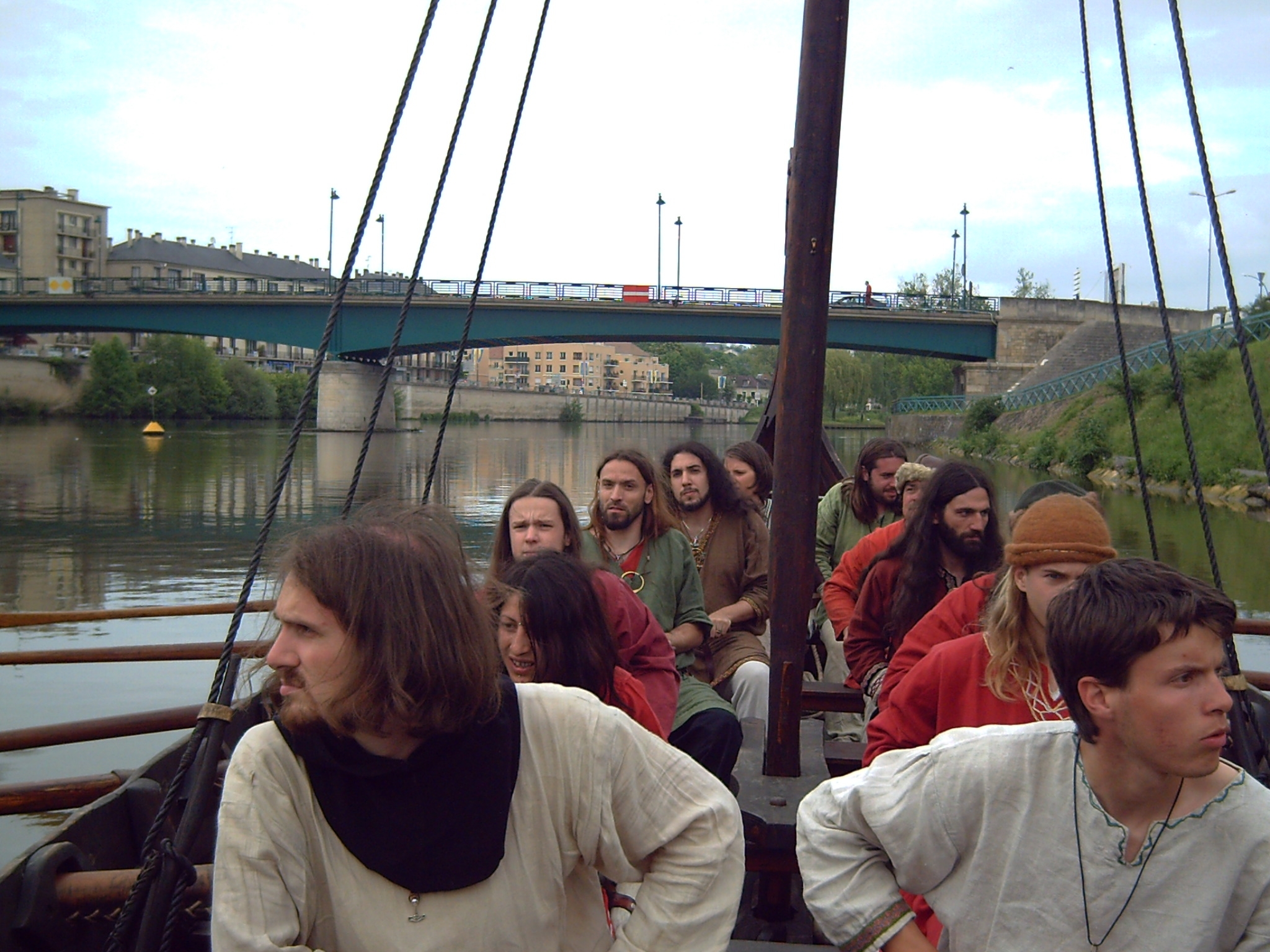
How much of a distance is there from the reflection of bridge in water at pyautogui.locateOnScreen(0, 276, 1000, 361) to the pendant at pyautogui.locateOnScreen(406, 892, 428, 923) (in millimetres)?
31288

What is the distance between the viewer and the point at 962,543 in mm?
3791

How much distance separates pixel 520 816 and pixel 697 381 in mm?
133752

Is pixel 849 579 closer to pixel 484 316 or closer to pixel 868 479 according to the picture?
pixel 868 479

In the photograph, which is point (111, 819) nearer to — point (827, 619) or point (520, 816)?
point (520, 816)

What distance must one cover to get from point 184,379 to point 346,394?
22666mm

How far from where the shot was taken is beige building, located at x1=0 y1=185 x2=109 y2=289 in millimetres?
84500

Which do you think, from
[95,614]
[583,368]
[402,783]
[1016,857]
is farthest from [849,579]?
[583,368]

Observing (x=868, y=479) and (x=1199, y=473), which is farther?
(x=868, y=479)

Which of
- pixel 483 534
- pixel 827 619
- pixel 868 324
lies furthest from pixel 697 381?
pixel 827 619

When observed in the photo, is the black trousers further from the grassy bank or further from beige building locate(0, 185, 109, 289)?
beige building locate(0, 185, 109, 289)

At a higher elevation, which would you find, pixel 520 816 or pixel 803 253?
pixel 803 253

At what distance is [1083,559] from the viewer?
241 centimetres

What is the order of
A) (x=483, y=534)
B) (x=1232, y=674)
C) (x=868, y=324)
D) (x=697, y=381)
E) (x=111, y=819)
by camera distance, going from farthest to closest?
(x=697, y=381) → (x=868, y=324) → (x=483, y=534) → (x=111, y=819) → (x=1232, y=674)

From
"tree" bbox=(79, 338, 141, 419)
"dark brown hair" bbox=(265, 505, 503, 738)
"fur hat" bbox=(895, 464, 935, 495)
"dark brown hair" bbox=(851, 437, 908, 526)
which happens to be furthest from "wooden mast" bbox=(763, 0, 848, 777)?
"tree" bbox=(79, 338, 141, 419)
